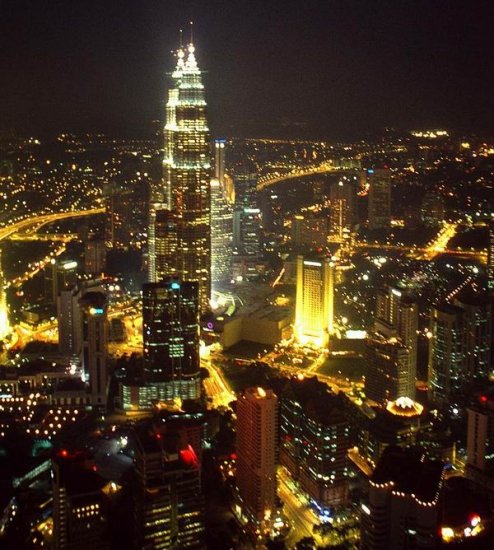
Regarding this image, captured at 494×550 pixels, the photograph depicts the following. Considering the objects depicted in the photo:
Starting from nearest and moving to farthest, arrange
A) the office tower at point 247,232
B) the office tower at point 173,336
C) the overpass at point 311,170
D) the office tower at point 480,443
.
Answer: the office tower at point 480,443
the office tower at point 173,336
the overpass at point 311,170
the office tower at point 247,232

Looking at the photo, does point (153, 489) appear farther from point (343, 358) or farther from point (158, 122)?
point (158, 122)

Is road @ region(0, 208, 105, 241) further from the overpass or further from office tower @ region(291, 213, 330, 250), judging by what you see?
office tower @ region(291, 213, 330, 250)

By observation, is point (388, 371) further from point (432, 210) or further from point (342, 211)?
point (342, 211)

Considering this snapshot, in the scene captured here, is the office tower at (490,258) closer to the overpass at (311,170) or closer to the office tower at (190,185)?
the overpass at (311,170)

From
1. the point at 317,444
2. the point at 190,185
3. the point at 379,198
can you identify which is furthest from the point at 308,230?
the point at 317,444

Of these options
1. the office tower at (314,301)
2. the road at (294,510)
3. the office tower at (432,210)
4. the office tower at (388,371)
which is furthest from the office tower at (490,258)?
the road at (294,510)
